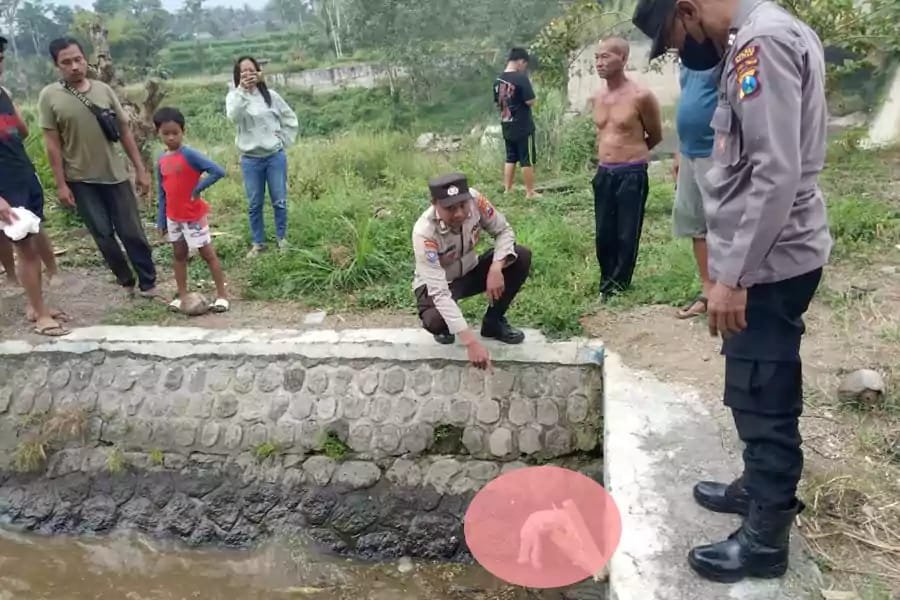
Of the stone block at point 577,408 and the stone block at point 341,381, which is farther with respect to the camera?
the stone block at point 341,381

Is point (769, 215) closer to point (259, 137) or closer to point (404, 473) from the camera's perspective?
point (404, 473)

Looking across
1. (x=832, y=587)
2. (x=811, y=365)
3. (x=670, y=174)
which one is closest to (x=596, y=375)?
(x=811, y=365)

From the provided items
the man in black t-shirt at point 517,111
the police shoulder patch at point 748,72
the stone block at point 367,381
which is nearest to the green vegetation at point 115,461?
the stone block at point 367,381

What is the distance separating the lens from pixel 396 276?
5.77m

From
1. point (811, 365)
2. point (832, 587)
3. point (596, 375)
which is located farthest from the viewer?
point (596, 375)

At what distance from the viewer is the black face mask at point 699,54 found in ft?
7.39

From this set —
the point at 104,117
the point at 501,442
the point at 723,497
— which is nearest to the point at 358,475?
the point at 501,442

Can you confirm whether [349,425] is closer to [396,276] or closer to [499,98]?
[396,276]

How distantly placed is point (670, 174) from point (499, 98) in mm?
2477

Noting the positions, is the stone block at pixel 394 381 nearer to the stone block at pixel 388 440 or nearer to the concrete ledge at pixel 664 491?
the stone block at pixel 388 440

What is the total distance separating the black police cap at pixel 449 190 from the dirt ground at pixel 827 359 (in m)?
1.39

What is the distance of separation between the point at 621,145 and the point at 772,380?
Result: 2702mm

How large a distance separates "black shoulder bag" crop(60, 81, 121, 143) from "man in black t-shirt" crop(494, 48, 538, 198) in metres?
4.16

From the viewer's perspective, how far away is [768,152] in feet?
6.44
